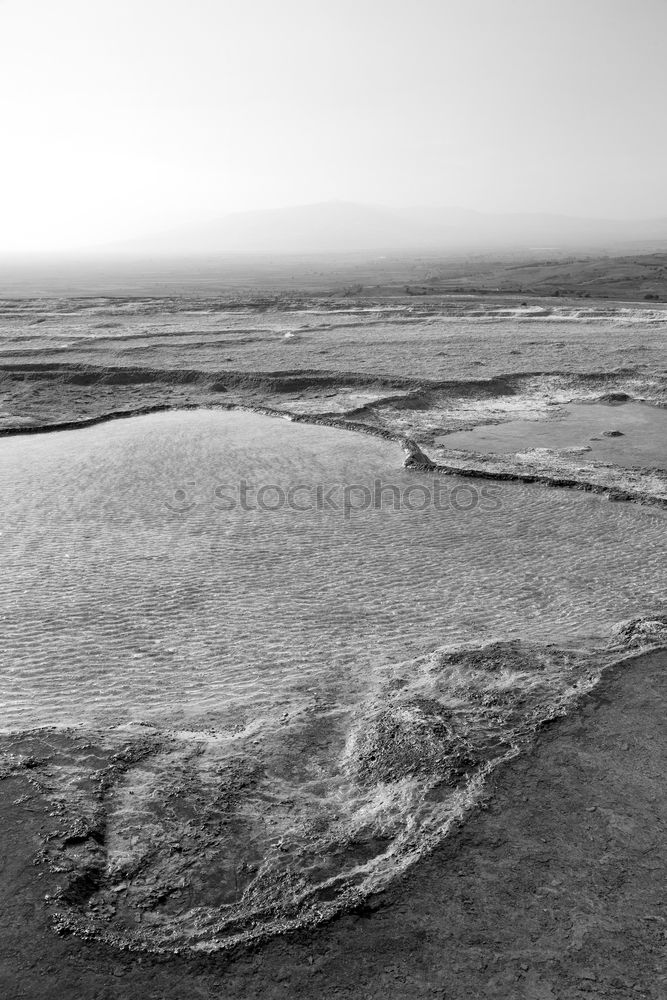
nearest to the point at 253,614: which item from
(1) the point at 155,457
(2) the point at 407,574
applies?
(2) the point at 407,574

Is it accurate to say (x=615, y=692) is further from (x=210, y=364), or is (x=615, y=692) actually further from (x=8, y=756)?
(x=210, y=364)

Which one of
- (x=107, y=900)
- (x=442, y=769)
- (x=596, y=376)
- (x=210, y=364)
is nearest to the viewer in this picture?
(x=107, y=900)

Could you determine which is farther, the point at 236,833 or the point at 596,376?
the point at 596,376

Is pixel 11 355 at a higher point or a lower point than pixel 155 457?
higher

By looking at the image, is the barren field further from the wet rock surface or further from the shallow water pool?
the shallow water pool

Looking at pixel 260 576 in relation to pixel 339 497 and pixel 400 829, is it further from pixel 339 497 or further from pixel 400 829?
pixel 400 829

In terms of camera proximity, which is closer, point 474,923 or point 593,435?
point 474,923

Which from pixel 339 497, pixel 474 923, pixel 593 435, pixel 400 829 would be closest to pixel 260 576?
pixel 339 497
